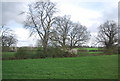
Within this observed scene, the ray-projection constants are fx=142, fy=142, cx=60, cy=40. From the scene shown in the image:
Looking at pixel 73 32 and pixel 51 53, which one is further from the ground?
pixel 73 32

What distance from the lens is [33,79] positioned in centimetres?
409

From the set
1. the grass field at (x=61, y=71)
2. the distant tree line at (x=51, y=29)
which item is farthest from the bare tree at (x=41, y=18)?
the grass field at (x=61, y=71)

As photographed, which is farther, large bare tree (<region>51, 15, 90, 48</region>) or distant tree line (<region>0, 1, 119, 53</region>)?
large bare tree (<region>51, 15, 90, 48</region>)

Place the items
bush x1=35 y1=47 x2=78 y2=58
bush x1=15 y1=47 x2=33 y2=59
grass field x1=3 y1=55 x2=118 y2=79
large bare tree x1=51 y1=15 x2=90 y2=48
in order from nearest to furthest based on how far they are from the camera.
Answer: grass field x1=3 y1=55 x2=118 y2=79 < bush x1=15 y1=47 x2=33 y2=59 < bush x1=35 y1=47 x2=78 y2=58 < large bare tree x1=51 y1=15 x2=90 y2=48

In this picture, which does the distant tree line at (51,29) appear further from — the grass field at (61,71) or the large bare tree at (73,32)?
the grass field at (61,71)

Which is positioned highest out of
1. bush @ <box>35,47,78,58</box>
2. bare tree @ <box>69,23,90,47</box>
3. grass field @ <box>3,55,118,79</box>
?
bare tree @ <box>69,23,90,47</box>

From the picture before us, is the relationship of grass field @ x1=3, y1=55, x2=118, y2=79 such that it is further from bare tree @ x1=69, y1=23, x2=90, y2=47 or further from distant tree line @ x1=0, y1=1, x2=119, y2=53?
bare tree @ x1=69, y1=23, x2=90, y2=47

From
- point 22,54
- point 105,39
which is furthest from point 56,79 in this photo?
point 105,39

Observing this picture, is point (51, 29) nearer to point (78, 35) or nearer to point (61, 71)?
point (78, 35)

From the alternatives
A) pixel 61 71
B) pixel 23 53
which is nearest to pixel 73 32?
pixel 23 53

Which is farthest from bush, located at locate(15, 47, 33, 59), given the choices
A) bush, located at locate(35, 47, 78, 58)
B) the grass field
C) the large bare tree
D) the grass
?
the large bare tree

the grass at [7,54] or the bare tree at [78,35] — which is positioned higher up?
the bare tree at [78,35]

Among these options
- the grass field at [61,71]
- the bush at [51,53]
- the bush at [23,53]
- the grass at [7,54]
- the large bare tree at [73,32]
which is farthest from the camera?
the large bare tree at [73,32]

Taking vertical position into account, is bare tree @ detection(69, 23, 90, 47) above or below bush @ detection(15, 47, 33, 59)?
above
